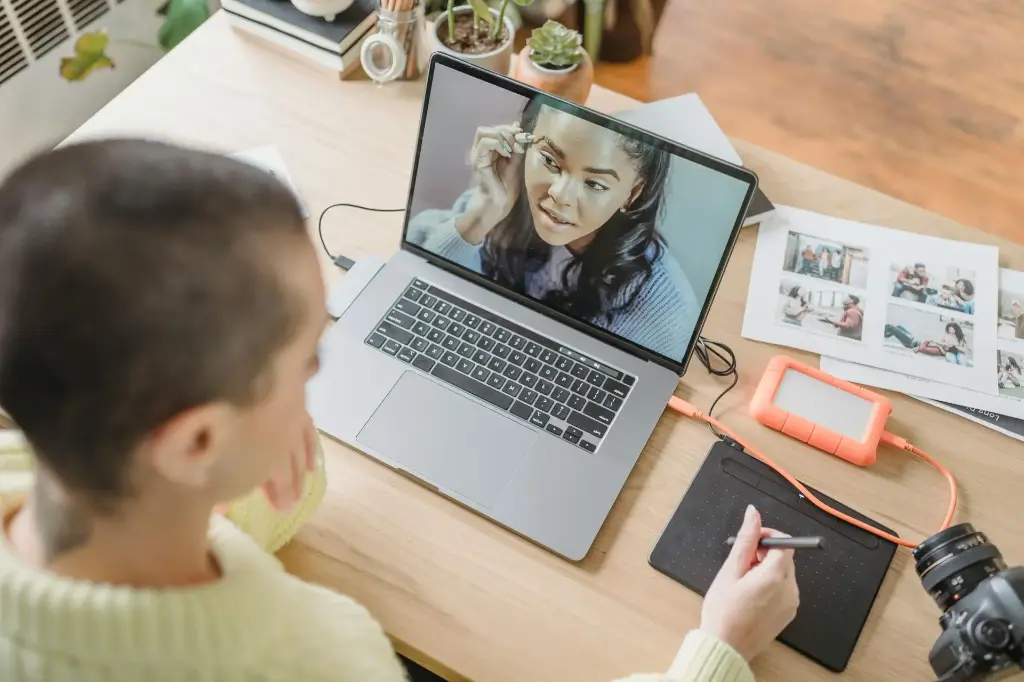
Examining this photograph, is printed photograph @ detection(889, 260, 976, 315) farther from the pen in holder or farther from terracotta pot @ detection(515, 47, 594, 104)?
the pen in holder

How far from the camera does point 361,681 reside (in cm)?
60

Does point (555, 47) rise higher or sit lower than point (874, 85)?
higher

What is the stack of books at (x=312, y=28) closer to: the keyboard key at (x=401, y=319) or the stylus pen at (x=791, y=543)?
the keyboard key at (x=401, y=319)

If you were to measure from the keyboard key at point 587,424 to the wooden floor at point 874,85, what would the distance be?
1.08 meters

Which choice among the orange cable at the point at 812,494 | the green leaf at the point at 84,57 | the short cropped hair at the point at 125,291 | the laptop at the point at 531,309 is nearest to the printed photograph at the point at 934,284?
the orange cable at the point at 812,494

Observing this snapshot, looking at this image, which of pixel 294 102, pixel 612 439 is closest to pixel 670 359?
pixel 612 439

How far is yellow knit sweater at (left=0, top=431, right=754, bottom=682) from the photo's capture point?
51 centimetres

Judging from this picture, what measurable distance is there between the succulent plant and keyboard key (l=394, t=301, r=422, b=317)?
0.36m

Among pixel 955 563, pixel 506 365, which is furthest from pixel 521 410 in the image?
pixel 955 563

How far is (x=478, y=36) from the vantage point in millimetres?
1134

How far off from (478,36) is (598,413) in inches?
22.0

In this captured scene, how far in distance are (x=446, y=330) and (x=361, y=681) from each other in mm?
410

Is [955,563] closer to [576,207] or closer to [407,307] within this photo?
[576,207]

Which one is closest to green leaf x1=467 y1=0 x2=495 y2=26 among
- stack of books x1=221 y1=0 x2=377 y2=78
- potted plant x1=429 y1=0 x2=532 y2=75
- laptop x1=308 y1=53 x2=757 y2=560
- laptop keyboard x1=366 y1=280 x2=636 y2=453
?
potted plant x1=429 y1=0 x2=532 y2=75
